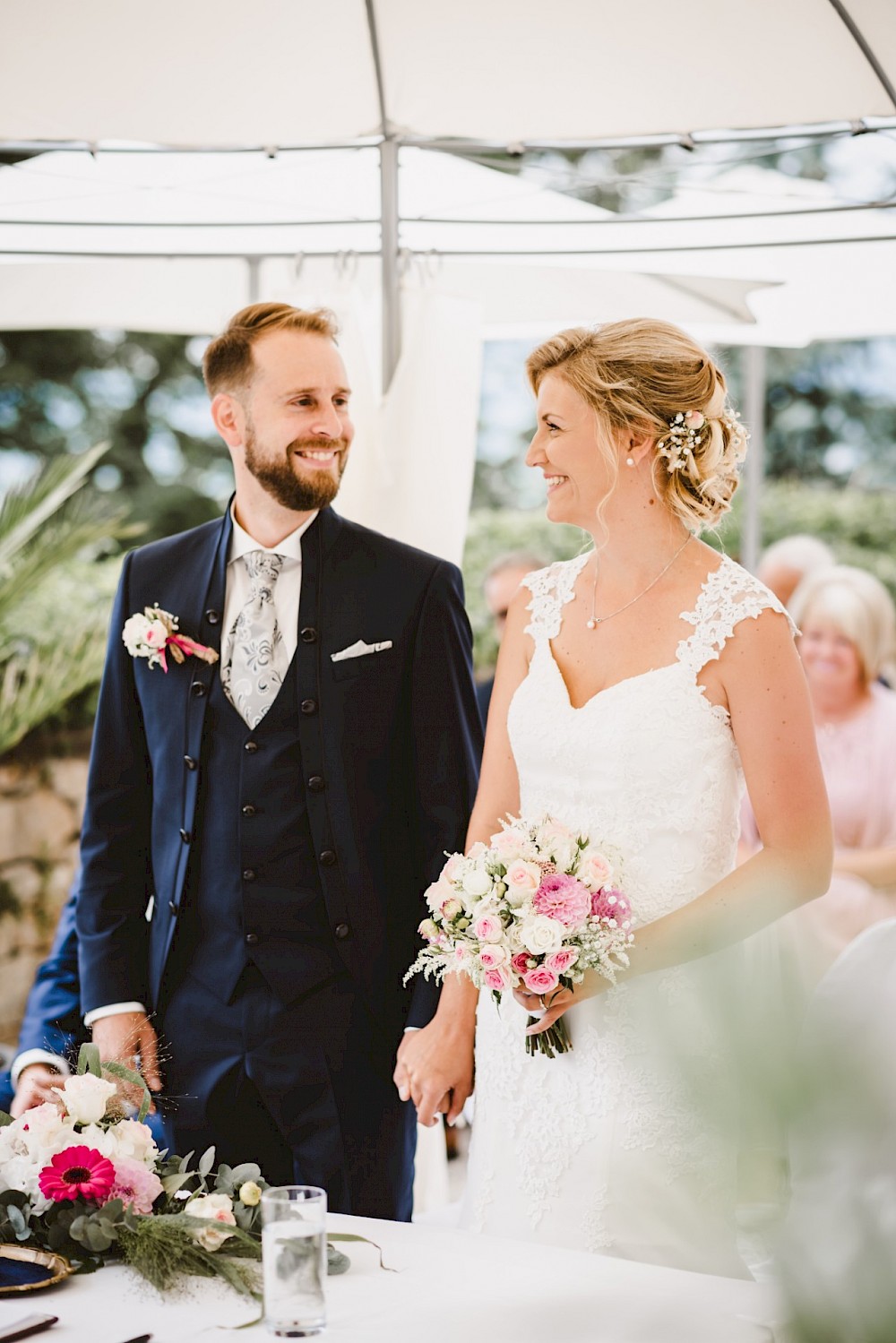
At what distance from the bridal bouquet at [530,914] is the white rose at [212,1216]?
534mm

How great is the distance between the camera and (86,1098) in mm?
2002

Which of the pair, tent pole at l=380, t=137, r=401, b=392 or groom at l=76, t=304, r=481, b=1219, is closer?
groom at l=76, t=304, r=481, b=1219

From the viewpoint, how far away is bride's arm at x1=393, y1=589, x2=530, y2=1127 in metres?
2.62

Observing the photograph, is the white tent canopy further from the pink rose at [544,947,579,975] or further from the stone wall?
the stone wall

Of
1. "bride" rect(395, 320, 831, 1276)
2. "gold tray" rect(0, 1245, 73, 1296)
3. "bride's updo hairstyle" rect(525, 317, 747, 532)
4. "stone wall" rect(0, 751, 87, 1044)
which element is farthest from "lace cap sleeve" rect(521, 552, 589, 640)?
"stone wall" rect(0, 751, 87, 1044)

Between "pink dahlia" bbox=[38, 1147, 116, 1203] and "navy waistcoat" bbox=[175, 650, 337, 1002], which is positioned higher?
"navy waistcoat" bbox=[175, 650, 337, 1002]

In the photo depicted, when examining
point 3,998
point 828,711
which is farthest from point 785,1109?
point 3,998

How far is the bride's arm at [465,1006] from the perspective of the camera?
262cm

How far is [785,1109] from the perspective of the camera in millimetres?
629

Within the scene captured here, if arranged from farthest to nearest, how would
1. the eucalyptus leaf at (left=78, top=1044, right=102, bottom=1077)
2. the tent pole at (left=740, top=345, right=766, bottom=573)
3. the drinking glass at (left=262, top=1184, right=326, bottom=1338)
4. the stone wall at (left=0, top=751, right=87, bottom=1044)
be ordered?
the tent pole at (left=740, top=345, right=766, bottom=573) < the stone wall at (left=0, top=751, right=87, bottom=1044) < the eucalyptus leaf at (left=78, top=1044, right=102, bottom=1077) < the drinking glass at (left=262, top=1184, right=326, bottom=1338)

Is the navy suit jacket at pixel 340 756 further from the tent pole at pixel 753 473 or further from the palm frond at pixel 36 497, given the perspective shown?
the tent pole at pixel 753 473

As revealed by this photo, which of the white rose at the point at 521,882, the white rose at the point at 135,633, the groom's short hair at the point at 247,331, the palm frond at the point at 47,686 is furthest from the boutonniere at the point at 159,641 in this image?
the palm frond at the point at 47,686

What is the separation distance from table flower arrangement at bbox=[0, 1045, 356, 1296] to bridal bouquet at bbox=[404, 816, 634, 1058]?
0.51 m

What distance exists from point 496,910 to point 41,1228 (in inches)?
32.2
